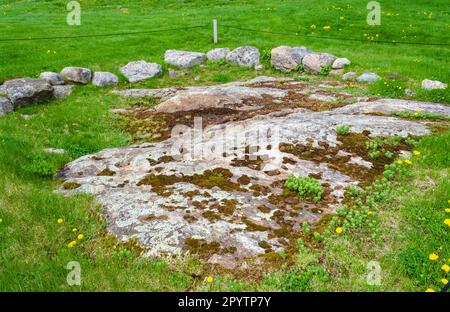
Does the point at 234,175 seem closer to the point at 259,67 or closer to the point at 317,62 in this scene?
the point at 317,62

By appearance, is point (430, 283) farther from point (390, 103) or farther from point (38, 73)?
point (38, 73)

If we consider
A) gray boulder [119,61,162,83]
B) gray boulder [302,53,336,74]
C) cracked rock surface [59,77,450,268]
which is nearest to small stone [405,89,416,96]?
cracked rock surface [59,77,450,268]

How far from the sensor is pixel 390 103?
15.4 m

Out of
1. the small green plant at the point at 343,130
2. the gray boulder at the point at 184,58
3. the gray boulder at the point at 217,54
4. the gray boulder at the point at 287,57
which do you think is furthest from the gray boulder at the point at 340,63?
the small green plant at the point at 343,130

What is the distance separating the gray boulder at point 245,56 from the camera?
2437cm

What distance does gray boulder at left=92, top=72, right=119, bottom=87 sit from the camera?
71.3 feet

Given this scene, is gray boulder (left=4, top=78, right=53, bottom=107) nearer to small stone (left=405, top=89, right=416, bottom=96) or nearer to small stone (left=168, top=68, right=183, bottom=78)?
small stone (left=168, top=68, right=183, bottom=78)

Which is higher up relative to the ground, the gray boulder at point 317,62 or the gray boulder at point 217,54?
the gray boulder at point 217,54

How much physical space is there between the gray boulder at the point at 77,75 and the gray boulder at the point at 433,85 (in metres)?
17.6

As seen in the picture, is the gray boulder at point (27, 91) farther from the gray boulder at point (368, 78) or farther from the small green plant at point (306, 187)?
the gray boulder at point (368, 78)

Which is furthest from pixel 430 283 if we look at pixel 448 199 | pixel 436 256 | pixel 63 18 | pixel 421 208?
pixel 63 18

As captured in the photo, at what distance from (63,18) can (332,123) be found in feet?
110

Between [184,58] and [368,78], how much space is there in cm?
1101

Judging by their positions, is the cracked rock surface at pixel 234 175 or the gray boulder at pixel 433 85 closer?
the cracked rock surface at pixel 234 175
